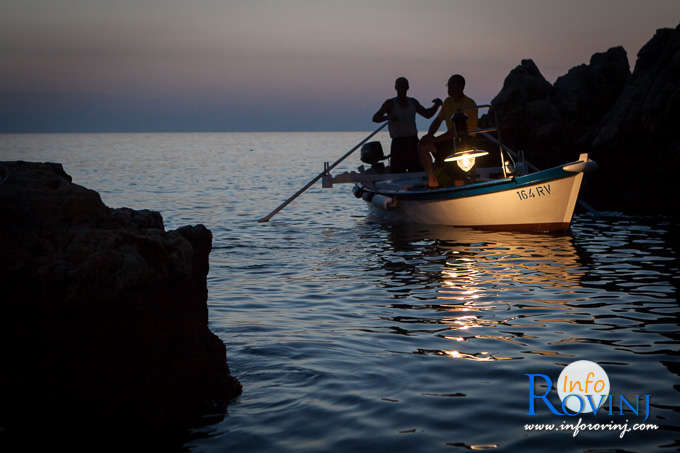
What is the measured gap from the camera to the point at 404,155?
58.6ft

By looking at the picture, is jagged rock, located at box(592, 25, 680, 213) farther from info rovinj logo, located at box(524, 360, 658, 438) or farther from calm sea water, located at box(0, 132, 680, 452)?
info rovinj logo, located at box(524, 360, 658, 438)

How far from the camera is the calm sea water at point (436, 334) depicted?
15.2 feet

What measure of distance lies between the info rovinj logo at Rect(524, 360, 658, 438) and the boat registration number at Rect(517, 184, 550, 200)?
28.0 ft

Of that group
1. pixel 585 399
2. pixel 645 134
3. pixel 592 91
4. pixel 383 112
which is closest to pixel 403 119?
pixel 383 112

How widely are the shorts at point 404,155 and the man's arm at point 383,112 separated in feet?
2.75

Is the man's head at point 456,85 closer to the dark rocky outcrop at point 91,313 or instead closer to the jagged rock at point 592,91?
the dark rocky outcrop at point 91,313

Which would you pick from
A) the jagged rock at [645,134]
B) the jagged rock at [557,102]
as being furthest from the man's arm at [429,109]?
the jagged rock at [557,102]

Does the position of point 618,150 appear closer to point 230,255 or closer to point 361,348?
point 230,255

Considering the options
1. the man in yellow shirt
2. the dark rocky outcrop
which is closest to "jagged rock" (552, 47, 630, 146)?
the man in yellow shirt

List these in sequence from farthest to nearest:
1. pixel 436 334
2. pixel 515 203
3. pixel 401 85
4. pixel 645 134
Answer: pixel 645 134, pixel 401 85, pixel 515 203, pixel 436 334

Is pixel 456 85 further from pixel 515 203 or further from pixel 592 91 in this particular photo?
pixel 592 91

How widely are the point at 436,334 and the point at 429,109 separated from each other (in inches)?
399

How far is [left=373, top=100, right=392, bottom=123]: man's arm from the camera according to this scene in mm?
16484

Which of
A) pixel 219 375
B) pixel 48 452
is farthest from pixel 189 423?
pixel 48 452
